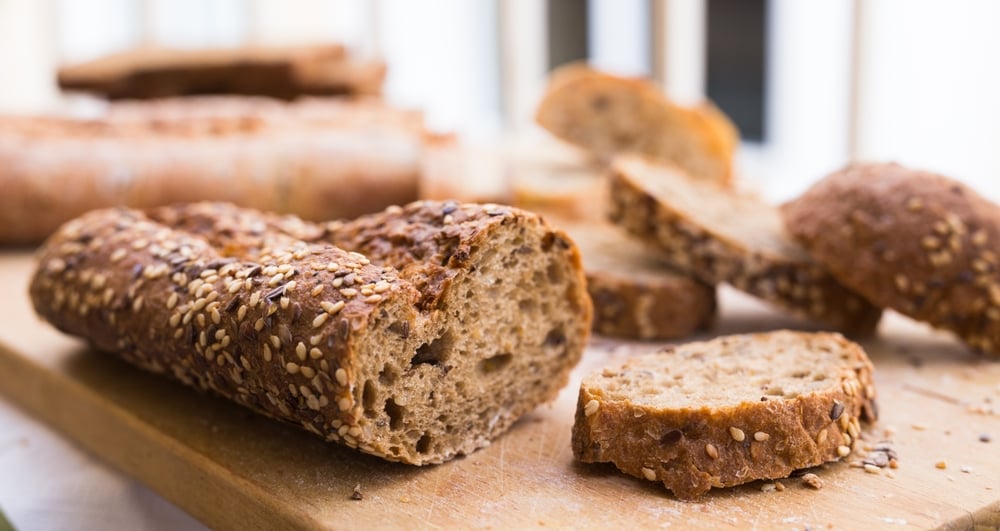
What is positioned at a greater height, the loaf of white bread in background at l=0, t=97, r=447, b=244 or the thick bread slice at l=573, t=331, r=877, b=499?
the loaf of white bread in background at l=0, t=97, r=447, b=244

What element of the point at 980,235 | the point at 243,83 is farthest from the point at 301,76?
the point at 980,235

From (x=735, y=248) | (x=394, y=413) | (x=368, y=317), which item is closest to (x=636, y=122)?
(x=735, y=248)

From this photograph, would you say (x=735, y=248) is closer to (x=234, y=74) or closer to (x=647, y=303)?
(x=647, y=303)

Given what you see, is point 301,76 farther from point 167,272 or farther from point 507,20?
point 167,272

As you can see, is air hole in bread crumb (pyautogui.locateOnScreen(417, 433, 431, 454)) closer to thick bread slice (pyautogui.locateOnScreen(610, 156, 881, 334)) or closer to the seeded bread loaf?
the seeded bread loaf

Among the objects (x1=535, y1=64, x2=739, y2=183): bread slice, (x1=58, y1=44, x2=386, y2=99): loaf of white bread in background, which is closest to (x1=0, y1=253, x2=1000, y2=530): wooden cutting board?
(x1=535, y1=64, x2=739, y2=183): bread slice

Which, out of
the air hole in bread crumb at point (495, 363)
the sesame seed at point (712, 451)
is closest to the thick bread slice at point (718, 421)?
the sesame seed at point (712, 451)
